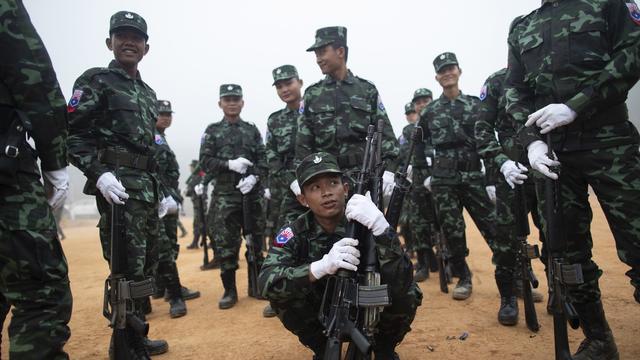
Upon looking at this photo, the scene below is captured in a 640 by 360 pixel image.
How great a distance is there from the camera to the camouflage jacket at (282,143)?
220 inches

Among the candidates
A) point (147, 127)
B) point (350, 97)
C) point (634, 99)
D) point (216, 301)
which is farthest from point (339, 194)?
point (634, 99)

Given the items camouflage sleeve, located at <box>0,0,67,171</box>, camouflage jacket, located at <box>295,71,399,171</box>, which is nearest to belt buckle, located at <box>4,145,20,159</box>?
camouflage sleeve, located at <box>0,0,67,171</box>

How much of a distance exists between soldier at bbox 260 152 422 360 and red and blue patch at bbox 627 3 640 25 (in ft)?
6.35

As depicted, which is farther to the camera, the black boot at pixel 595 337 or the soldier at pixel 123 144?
the soldier at pixel 123 144

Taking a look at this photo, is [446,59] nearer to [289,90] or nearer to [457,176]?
[457,176]

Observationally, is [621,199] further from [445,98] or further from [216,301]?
[216,301]

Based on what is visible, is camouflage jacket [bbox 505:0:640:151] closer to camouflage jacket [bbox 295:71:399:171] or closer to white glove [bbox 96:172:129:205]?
camouflage jacket [bbox 295:71:399:171]

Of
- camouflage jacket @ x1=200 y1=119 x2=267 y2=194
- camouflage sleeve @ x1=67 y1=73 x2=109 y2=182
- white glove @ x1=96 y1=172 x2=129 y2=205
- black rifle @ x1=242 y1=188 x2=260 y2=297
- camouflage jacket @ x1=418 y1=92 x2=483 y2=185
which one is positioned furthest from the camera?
camouflage jacket @ x1=200 y1=119 x2=267 y2=194

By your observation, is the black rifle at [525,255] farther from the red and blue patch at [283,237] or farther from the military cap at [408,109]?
the military cap at [408,109]

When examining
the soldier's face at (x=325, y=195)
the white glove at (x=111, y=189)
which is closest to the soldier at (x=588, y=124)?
the soldier's face at (x=325, y=195)

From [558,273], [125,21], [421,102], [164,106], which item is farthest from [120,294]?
[421,102]

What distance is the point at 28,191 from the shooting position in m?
2.00

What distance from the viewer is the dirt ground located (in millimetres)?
3113

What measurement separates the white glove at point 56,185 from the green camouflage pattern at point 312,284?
128cm
